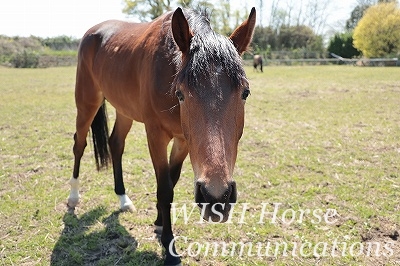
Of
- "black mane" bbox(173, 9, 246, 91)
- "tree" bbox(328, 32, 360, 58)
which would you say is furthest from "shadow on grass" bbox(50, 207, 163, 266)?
"tree" bbox(328, 32, 360, 58)

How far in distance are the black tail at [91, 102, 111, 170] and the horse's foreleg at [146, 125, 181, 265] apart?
5.49ft

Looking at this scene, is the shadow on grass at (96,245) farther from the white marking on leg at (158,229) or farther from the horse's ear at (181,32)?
the horse's ear at (181,32)

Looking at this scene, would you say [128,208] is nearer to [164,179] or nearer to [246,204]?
[164,179]

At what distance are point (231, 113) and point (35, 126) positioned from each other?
6.85m

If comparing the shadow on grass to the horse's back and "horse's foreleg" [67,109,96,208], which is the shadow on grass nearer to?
"horse's foreleg" [67,109,96,208]

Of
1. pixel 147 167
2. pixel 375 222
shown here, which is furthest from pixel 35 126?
pixel 375 222

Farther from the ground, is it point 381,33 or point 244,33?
point 381,33

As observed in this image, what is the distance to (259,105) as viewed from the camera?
31.9 feet

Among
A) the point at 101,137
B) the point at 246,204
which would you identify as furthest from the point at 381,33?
the point at 101,137

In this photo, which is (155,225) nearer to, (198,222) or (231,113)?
(198,222)

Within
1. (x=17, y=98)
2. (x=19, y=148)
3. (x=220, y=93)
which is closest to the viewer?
(x=220, y=93)

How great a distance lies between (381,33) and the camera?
34312 mm

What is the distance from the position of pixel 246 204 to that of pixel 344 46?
43.4 metres

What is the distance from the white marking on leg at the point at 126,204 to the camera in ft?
11.6
